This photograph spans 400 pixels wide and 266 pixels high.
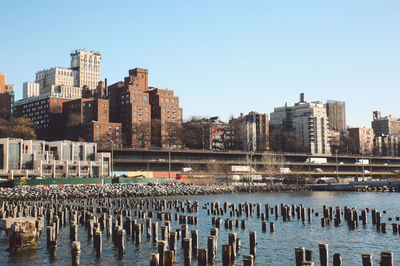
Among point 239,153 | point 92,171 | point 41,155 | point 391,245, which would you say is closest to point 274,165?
point 239,153

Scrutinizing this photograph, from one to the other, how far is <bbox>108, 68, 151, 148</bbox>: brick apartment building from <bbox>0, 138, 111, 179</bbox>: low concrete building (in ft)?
131

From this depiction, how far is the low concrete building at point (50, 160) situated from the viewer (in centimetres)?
11728

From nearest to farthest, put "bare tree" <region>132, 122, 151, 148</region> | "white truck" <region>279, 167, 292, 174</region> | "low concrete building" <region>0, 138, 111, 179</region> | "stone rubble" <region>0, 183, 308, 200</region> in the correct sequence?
1. "stone rubble" <region>0, 183, 308, 200</region>
2. "low concrete building" <region>0, 138, 111, 179</region>
3. "white truck" <region>279, 167, 292, 174</region>
4. "bare tree" <region>132, 122, 151, 148</region>

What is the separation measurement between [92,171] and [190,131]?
209 ft

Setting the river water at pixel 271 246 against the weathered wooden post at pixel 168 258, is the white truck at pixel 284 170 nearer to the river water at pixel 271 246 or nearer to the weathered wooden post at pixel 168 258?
the river water at pixel 271 246

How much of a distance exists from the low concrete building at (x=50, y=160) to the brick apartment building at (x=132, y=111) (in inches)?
1567

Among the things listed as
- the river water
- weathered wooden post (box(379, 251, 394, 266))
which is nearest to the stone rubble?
the river water

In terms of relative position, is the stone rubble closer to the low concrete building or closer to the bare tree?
the low concrete building

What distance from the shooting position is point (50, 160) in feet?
401

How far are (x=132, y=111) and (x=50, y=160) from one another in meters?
65.0

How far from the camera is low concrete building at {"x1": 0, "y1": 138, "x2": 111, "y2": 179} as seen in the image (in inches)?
4617

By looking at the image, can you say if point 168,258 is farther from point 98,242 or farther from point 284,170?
point 284,170

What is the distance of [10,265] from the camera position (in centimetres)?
2925

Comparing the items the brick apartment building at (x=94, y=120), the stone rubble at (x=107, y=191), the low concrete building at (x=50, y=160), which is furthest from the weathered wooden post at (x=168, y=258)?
the brick apartment building at (x=94, y=120)
